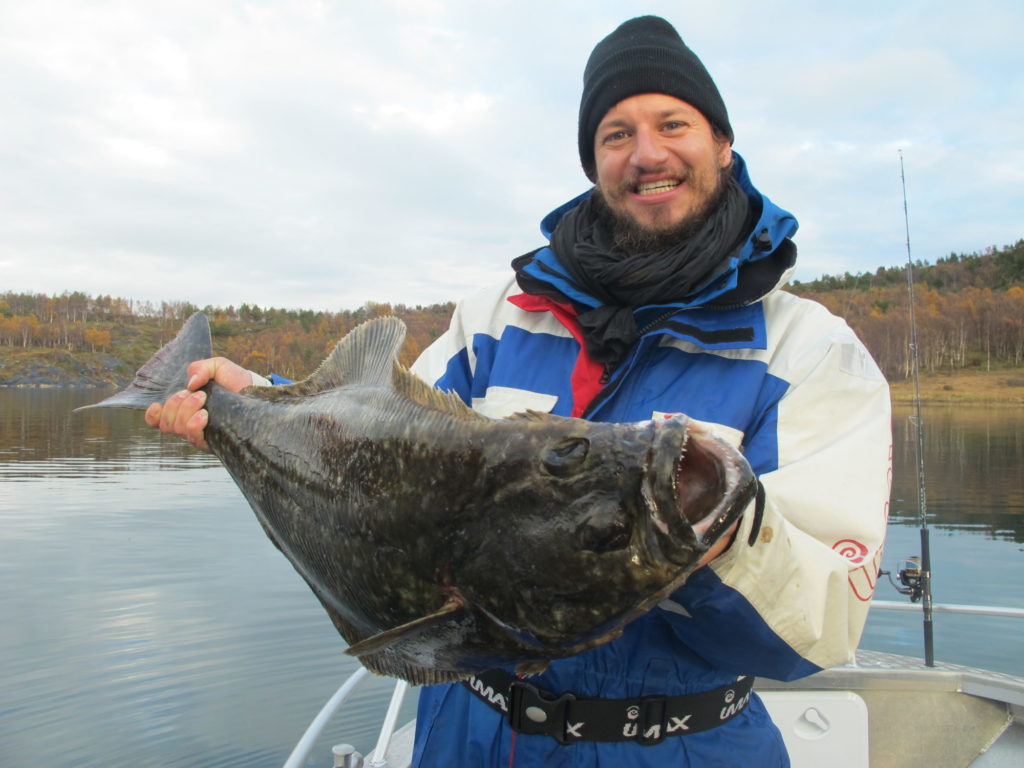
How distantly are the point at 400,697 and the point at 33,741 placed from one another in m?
8.16

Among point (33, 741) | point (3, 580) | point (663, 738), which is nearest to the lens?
point (663, 738)

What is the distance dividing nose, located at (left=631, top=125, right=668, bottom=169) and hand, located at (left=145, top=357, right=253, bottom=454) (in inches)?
78.1

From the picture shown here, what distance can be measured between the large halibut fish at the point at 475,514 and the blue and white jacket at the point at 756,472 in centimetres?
36

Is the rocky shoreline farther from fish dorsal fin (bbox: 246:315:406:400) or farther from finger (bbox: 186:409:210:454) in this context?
fish dorsal fin (bbox: 246:315:406:400)

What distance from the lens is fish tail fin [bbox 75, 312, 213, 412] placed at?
11.5 ft

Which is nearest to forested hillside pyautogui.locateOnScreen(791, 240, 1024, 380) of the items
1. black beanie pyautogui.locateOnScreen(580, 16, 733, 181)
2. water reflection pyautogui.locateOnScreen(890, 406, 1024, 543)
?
water reflection pyautogui.locateOnScreen(890, 406, 1024, 543)

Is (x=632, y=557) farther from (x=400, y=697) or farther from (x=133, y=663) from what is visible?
(x=133, y=663)

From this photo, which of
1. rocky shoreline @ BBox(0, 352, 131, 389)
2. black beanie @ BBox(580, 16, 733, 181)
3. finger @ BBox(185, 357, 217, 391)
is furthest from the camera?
rocky shoreline @ BBox(0, 352, 131, 389)

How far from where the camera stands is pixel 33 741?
983 centimetres

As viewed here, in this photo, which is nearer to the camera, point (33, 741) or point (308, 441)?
point (308, 441)

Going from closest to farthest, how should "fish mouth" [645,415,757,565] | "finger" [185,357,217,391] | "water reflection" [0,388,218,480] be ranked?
"fish mouth" [645,415,757,565]
"finger" [185,357,217,391]
"water reflection" [0,388,218,480]

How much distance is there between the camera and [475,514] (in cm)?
188

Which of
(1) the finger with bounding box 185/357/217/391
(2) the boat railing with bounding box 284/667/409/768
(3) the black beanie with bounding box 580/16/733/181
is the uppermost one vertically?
(3) the black beanie with bounding box 580/16/733/181

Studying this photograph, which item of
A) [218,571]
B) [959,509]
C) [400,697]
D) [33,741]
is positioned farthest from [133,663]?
[959,509]
